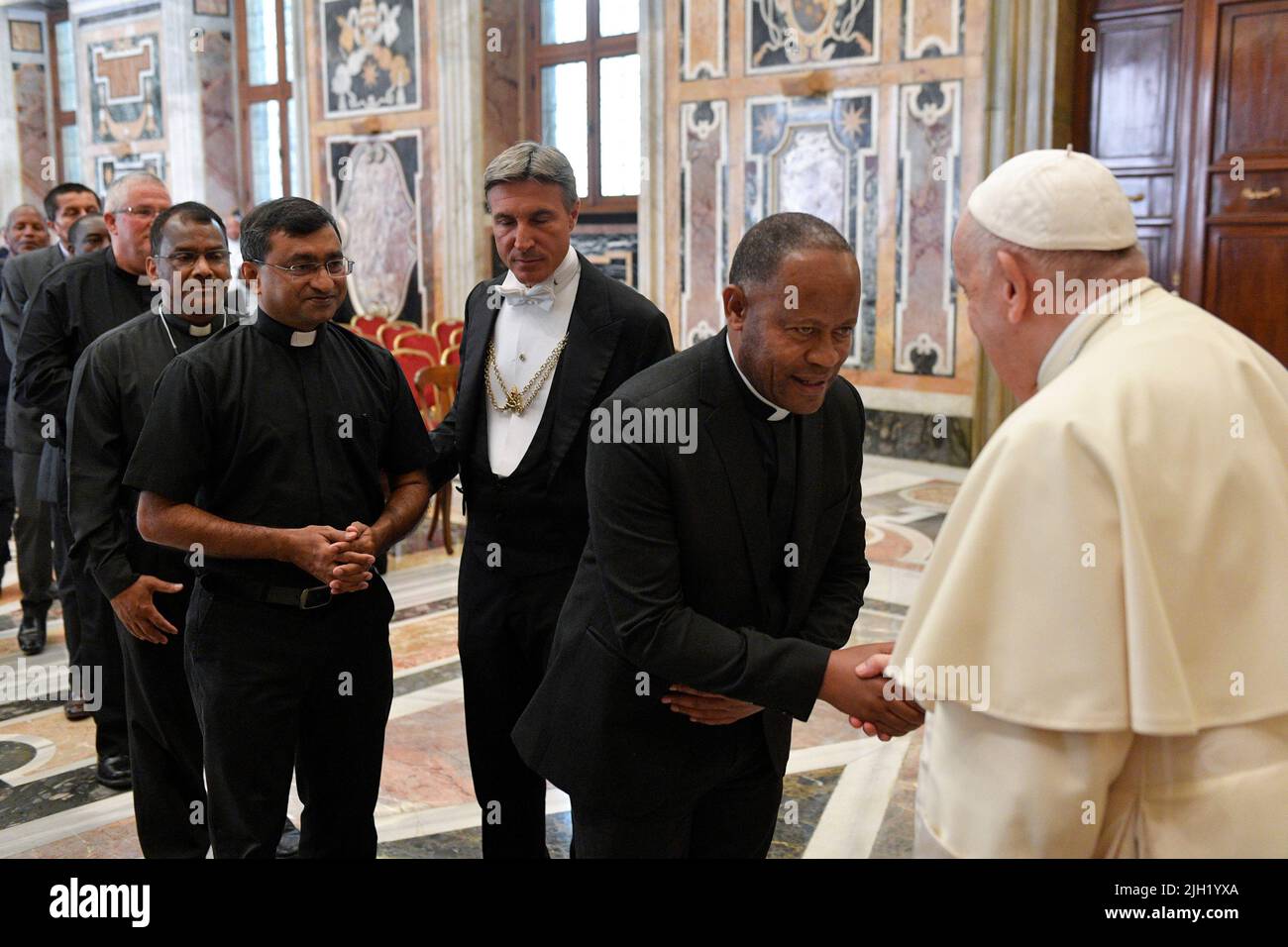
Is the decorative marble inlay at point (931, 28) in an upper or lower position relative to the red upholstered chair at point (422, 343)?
upper

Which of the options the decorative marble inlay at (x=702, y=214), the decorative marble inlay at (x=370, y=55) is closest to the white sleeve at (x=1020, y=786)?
the decorative marble inlay at (x=702, y=214)

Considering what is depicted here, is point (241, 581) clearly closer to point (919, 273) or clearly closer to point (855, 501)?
point (855, 501)

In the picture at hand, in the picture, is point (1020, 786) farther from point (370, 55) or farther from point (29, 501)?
point (370, 55)

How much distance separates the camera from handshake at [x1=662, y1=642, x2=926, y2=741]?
2021 millimetres

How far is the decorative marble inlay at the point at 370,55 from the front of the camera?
1233cm

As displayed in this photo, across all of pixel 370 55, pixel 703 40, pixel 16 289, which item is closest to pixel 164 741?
pixel 16 289

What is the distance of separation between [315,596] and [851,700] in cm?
122

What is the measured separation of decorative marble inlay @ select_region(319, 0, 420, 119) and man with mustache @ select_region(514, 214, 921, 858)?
11105 millimetres

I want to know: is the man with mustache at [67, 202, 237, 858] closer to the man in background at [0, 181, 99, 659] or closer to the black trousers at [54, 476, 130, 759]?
the black trousers at [54, 476, 130, 759]

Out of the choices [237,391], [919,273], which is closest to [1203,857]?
[237,391]

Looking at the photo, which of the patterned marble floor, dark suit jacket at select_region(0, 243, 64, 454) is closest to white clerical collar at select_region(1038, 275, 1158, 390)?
the patterned marble floor

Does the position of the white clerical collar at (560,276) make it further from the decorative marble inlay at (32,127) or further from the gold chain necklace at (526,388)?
the decorative marble inlay at (32,127)

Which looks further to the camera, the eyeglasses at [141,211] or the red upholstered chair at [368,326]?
the red upholstered chair at [368,326]
